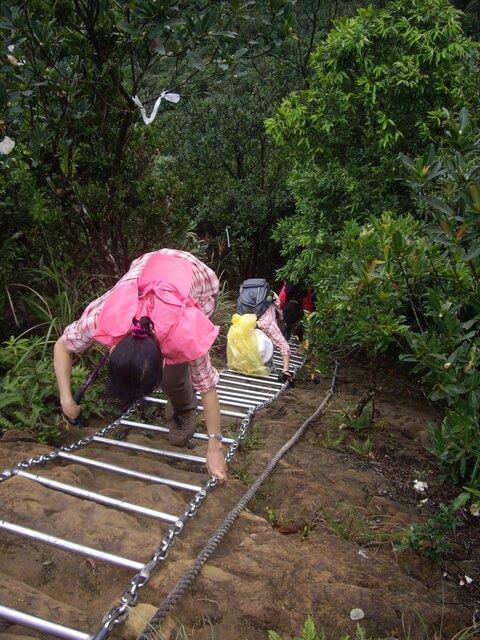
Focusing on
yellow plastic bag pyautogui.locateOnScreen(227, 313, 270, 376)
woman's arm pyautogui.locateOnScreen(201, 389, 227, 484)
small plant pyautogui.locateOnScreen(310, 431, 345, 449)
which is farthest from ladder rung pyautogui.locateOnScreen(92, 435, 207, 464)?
yellow plastic bag pyautogui.locateOnScreen(227, 313, 270, 376)

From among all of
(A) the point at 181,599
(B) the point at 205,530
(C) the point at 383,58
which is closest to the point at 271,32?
(C) the point at 383,58

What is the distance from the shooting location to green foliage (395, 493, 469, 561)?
7.53 ft

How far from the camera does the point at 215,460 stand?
104 inches

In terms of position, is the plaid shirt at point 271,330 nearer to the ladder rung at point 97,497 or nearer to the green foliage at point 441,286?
the green foliage at point 441,286

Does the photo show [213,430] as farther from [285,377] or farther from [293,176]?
[293,176]

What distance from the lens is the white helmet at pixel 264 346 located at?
5620mm

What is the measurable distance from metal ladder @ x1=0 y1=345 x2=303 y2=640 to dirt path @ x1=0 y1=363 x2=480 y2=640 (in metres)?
0.05

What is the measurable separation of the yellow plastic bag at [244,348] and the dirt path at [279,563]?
2.28 meters

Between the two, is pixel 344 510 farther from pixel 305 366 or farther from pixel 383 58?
pixel 383 58

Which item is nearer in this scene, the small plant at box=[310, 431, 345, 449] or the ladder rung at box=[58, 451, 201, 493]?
the ladder rung at box=[58, 451, 201, 493]

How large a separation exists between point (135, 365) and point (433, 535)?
1.47 meters

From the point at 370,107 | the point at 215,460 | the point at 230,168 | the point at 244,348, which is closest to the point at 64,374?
the point at 215,460

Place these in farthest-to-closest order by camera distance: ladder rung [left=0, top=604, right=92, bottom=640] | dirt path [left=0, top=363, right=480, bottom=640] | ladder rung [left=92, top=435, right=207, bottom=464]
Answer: ladder rung [left=92, top=435, right=207, bottom=464], dirt path [left=0, top=363, right=480, bottom=640], ladder rung [left=0, top=604, right=92, bottom=640]

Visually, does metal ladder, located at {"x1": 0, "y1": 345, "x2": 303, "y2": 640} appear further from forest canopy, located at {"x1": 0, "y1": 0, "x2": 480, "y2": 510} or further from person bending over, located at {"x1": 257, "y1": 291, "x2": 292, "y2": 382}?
person bending over, located at {"x1": 257, "y1": 291, "x2": 292, "y2": 382}
